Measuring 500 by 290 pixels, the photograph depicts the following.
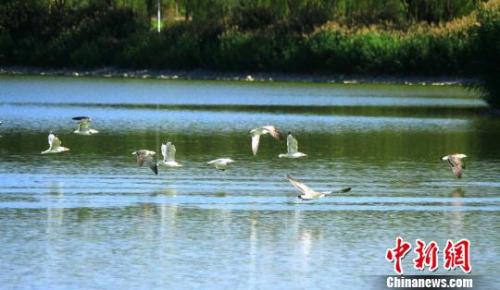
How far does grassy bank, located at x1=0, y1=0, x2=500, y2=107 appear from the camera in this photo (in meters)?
76.1

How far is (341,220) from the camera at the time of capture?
76.0 feet

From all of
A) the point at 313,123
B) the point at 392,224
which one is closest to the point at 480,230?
the point at 392,224

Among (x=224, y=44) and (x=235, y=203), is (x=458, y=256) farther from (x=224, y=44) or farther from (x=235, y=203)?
(x=224, y=44)

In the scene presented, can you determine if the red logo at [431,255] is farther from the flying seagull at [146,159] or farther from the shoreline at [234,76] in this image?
the shoreline at [234,76]

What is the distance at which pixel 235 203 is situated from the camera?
81.5 ft

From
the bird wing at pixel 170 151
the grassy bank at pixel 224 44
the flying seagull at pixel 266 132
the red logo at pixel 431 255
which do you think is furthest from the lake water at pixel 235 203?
the grassy bank at pixel 224 44

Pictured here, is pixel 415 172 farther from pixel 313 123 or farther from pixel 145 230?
pixel 313 123

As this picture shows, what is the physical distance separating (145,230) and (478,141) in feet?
62.5

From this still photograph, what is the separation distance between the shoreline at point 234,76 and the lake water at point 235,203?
27.2 metres

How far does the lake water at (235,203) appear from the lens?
1889cm

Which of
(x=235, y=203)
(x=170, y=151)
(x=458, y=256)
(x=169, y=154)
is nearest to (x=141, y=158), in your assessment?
(x=170, y=151)

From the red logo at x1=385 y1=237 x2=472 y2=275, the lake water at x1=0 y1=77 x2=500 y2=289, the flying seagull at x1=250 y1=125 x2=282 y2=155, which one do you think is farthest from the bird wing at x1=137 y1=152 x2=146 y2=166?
the red logo at x1=385 y1=237 x2=472 y2=275

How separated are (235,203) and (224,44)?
58.3 m

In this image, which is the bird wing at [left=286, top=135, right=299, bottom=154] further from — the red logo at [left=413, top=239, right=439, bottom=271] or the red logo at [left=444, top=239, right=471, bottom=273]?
the red logo at [left=413, top=239, right=439, bottom=271]
